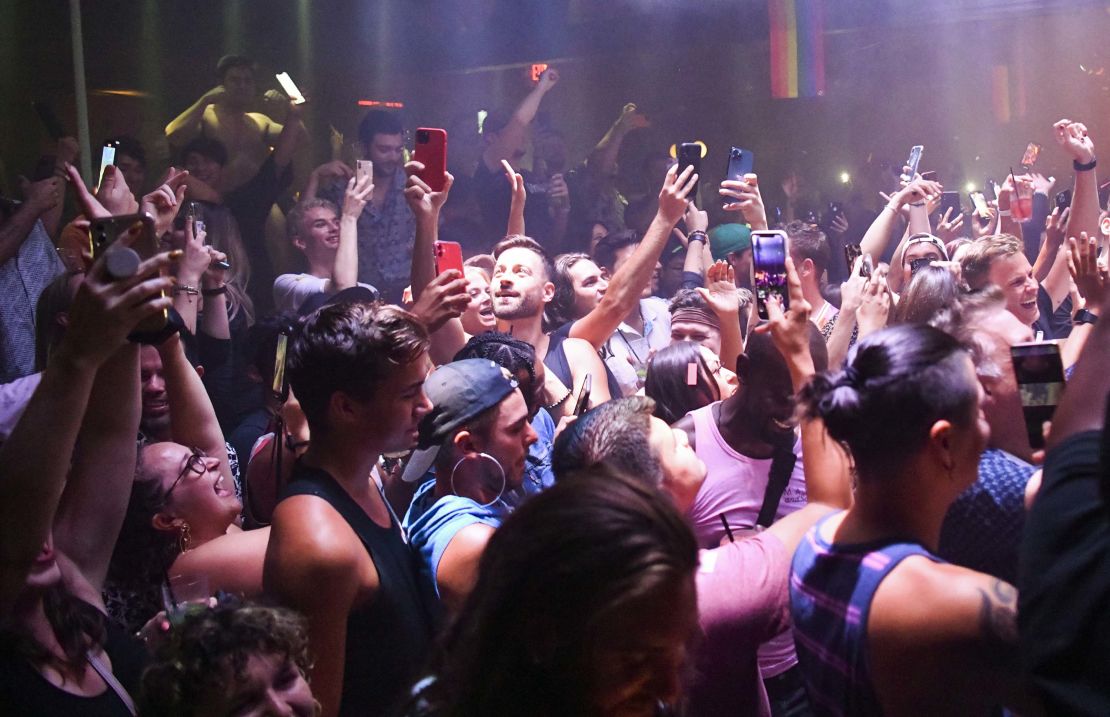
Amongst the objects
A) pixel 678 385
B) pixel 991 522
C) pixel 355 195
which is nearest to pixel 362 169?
pixel 355 195

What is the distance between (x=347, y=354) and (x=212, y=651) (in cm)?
60

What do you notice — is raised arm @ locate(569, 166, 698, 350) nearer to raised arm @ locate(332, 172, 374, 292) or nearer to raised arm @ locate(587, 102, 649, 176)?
raised arm @ locate(332, 172, 374, 292)

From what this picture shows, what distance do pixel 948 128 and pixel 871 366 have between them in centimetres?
879

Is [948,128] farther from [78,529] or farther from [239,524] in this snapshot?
[78,529]

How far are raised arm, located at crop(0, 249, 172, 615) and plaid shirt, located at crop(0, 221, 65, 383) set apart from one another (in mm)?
2671

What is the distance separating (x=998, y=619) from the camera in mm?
1317

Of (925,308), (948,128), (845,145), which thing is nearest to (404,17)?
(845,145)

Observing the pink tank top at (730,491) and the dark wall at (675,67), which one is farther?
the dark wall at (675,67)

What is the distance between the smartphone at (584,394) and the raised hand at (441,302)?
66 cm

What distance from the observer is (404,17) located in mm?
7789

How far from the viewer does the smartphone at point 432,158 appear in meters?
2.95

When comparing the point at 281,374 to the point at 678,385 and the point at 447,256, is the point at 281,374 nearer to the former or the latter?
the point at 447,256

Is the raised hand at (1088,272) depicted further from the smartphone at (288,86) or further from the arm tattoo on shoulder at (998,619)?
the smartphone at (288,86)

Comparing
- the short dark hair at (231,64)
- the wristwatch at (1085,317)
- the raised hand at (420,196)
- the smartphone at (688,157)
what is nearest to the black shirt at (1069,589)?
the wristwatch at (1085,317)
